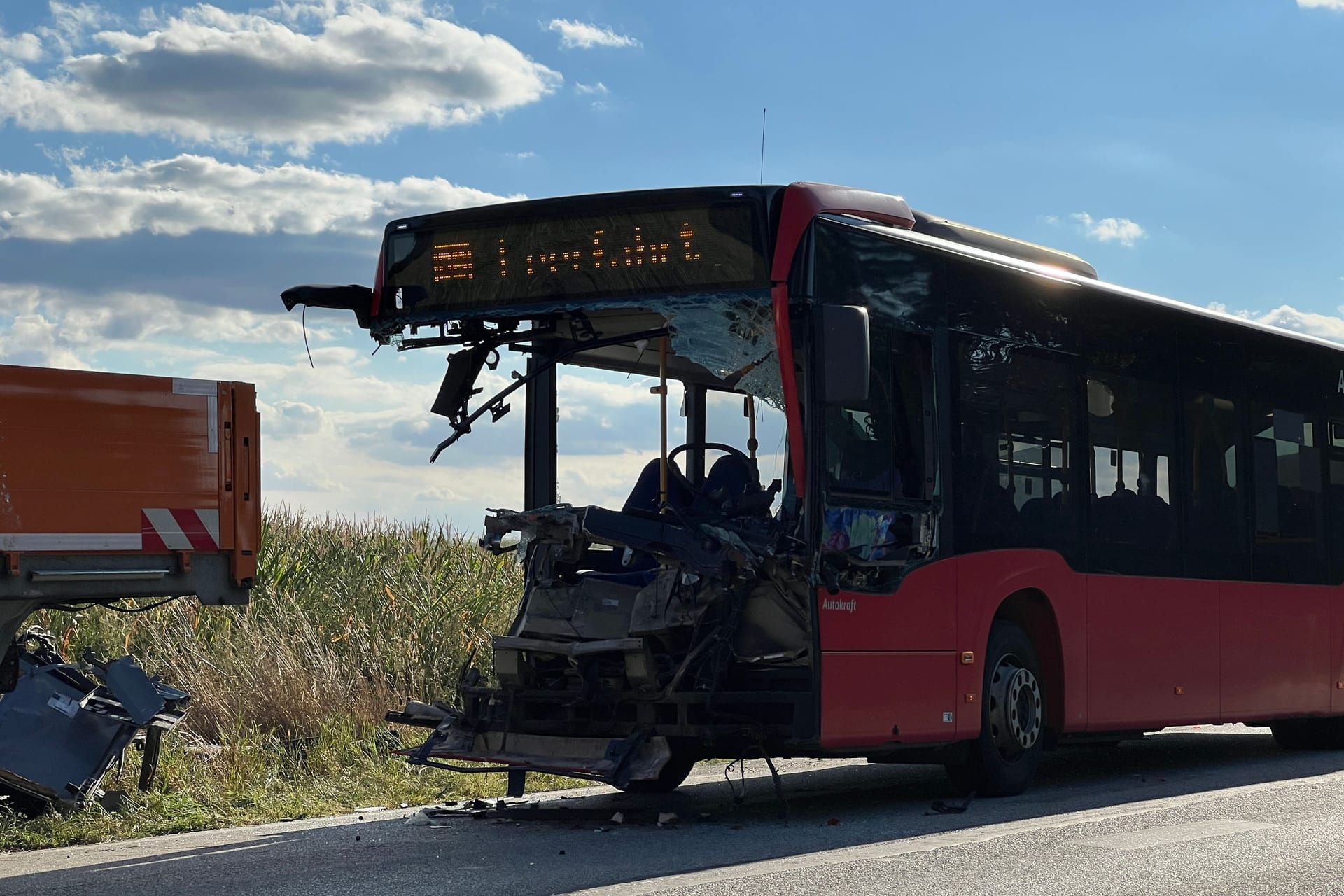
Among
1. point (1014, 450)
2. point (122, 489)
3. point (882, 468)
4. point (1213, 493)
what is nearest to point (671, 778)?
point (882, 468)

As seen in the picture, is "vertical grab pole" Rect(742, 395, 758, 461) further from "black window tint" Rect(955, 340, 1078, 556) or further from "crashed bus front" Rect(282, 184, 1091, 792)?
"black window tint" Rect(955, 340, 1078, 556)

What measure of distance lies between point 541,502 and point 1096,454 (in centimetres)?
381

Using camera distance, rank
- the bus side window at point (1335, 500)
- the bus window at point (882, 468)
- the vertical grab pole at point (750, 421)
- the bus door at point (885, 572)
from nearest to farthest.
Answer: the bus door at point (885, 572)
the bus window at point (882, 468)
the vertical grab pole at point (750, 421)
the bus side window at point (1335, 500)

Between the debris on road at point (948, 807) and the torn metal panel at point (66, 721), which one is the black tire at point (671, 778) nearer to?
the debris on road at point (948, 807)

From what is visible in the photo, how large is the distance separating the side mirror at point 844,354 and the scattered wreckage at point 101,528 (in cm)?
321

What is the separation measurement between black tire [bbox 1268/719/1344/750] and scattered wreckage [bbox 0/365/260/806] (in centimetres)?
1000

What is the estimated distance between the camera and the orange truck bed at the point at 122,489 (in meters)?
8.45

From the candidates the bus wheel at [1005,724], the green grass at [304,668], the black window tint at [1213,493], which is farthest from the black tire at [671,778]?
the black window tint at [1213,493]

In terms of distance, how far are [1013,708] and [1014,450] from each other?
1.65 m

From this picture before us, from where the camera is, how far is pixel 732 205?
370 inches

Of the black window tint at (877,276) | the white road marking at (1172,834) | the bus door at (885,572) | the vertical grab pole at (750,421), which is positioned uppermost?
the black window tint at (877,276)

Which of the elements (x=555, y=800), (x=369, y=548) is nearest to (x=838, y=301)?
(x=555, y=800)

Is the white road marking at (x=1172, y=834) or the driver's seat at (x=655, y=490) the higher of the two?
the driver's seat at (x=655, y=490)

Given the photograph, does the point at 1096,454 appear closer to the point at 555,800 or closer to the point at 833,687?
the point at 833,687
